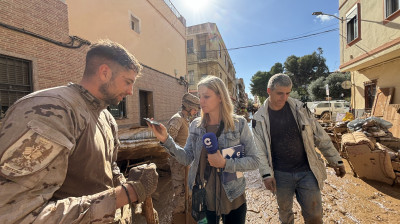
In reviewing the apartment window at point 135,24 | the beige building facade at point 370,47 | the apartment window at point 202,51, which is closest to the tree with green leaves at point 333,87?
the beige building facade at point 370,47

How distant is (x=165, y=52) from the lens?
14148 millimetres

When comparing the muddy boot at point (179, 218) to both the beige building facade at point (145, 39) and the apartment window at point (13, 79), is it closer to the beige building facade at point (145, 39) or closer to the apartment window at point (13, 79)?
the apartment window at point (13, 79)

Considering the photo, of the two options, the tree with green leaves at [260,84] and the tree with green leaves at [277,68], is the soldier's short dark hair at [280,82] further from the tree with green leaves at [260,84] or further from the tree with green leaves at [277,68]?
the tree with green leaves at [260,84]

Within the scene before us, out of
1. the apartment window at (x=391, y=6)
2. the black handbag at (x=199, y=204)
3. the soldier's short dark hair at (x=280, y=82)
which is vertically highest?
the apartment window at (x=391, y=6)

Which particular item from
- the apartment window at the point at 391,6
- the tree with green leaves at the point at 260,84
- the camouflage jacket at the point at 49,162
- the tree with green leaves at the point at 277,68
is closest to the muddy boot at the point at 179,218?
the camouflage jacket at the point at 49,162

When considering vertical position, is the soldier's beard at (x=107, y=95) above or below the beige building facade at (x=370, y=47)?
below

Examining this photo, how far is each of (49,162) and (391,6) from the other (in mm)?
11293

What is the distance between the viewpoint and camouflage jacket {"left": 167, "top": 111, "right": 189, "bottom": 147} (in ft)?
10.6

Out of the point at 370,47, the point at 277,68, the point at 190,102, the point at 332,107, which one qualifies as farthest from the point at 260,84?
the point at 190,102

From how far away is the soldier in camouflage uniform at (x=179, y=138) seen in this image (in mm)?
2969

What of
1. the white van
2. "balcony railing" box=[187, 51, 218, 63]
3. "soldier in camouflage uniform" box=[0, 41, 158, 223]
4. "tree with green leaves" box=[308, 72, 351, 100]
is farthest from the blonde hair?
"tree with green leaves" box=[308, 72, 351, 100]

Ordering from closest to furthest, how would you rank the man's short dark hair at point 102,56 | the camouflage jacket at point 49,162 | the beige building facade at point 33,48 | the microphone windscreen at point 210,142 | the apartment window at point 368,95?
the camouflage jacket at point 49,162, the man's short dark hair at point 102,56, the microphone windscreen at point 210,142, the beige building facade at point 33,48, the apartment window at point 368,95

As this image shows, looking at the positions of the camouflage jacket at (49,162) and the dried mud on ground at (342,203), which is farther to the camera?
the dried mud on ground at (342,203)

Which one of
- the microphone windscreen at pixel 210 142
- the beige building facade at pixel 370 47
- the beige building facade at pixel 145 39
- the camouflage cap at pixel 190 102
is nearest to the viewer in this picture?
the microphone windscreen at pixel 210 142
